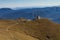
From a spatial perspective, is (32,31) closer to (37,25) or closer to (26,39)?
(37,25)

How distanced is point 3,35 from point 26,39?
3.58 meters

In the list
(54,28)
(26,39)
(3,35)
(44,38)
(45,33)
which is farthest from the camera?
(54,28)

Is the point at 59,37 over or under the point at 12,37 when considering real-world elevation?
under

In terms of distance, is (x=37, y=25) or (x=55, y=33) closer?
(x=55, y=33)

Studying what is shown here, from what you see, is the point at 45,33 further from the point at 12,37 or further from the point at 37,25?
the point at 12,37

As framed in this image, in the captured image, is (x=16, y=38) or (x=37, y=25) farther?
(x=37, y=25)

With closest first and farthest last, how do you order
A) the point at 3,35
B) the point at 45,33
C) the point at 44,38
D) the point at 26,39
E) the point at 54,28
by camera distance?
the point at 3,35, the point at 26,39, the point at 44,38, the point at 45,33, the point at 54,28

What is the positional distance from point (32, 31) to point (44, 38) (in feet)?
10.8

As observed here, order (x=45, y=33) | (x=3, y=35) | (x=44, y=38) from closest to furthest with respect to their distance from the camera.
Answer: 1. (x=3, y=35)
2. (x=44, y=38)
3. (x=45, y=33)

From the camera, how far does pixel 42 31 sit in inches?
1350

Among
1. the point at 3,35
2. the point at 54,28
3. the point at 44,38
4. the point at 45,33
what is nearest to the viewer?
the point at 3,35

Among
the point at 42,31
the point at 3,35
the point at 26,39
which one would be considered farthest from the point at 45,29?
the point at 3,35

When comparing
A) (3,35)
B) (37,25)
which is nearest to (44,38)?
(37,25)

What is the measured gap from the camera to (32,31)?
110 ft
